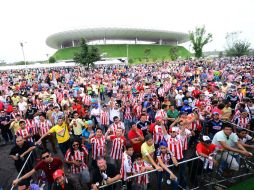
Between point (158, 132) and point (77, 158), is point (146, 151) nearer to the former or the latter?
point (158, 132)

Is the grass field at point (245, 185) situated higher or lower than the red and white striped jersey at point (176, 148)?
lower

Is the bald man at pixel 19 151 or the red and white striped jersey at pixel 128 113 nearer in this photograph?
the bald man at pixel 19 151

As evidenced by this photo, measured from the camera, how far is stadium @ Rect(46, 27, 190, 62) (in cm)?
7719

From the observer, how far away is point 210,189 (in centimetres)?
498

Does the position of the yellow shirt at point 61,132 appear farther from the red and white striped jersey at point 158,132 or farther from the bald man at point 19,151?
the red and white striped jersey at point 158,132

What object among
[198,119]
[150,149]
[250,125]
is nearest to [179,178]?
[150,149]

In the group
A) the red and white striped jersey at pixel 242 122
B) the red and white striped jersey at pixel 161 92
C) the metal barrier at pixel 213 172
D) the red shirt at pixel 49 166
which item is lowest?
the metal barrier at pixel 213 172

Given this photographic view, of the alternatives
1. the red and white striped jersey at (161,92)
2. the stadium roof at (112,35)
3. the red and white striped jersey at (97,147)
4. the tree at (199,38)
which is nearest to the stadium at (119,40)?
the stadium roof at (112,35)

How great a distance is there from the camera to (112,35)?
80.3 meters

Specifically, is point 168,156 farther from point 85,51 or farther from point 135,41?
point 135,41

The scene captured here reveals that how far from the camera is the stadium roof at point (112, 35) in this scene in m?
76.1

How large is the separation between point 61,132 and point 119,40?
83371 mm

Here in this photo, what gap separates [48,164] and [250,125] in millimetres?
7283

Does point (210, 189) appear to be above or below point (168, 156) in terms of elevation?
below
